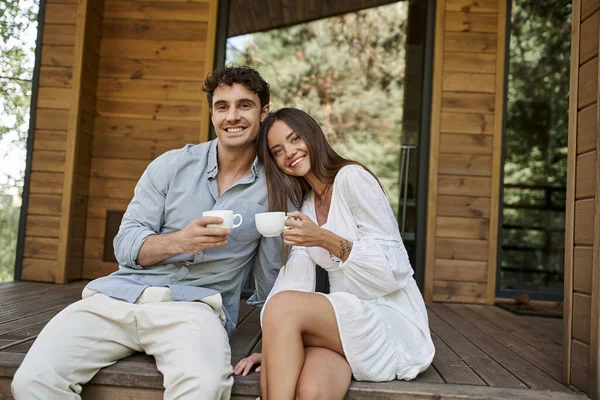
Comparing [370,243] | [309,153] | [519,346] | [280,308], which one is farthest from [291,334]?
[519,346]

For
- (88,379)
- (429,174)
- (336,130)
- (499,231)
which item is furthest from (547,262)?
(88,379)

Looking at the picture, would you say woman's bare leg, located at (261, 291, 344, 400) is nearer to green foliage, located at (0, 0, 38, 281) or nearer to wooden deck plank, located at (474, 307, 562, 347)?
wooden deck plank, located at (474, 307, 562, 347)

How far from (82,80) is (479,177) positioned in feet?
9.11

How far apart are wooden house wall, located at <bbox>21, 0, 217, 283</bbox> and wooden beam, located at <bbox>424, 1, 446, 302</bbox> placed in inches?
61.1

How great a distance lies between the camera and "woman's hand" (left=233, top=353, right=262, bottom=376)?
1609 millimetres

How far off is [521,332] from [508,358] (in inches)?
25.4

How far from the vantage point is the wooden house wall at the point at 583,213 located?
1595 mm

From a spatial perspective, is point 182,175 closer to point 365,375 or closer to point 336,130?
point 365,375

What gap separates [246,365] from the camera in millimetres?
1630

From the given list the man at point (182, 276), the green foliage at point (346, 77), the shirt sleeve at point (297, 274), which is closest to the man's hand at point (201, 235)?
the man at point (182, 276)

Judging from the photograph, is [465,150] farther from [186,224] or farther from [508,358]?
[186,224]

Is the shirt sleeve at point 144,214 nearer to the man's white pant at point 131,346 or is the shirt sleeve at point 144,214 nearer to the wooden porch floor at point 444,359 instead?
the man's white pant at point 131,346

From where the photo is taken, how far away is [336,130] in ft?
23.7

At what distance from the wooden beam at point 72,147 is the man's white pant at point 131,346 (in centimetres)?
205
